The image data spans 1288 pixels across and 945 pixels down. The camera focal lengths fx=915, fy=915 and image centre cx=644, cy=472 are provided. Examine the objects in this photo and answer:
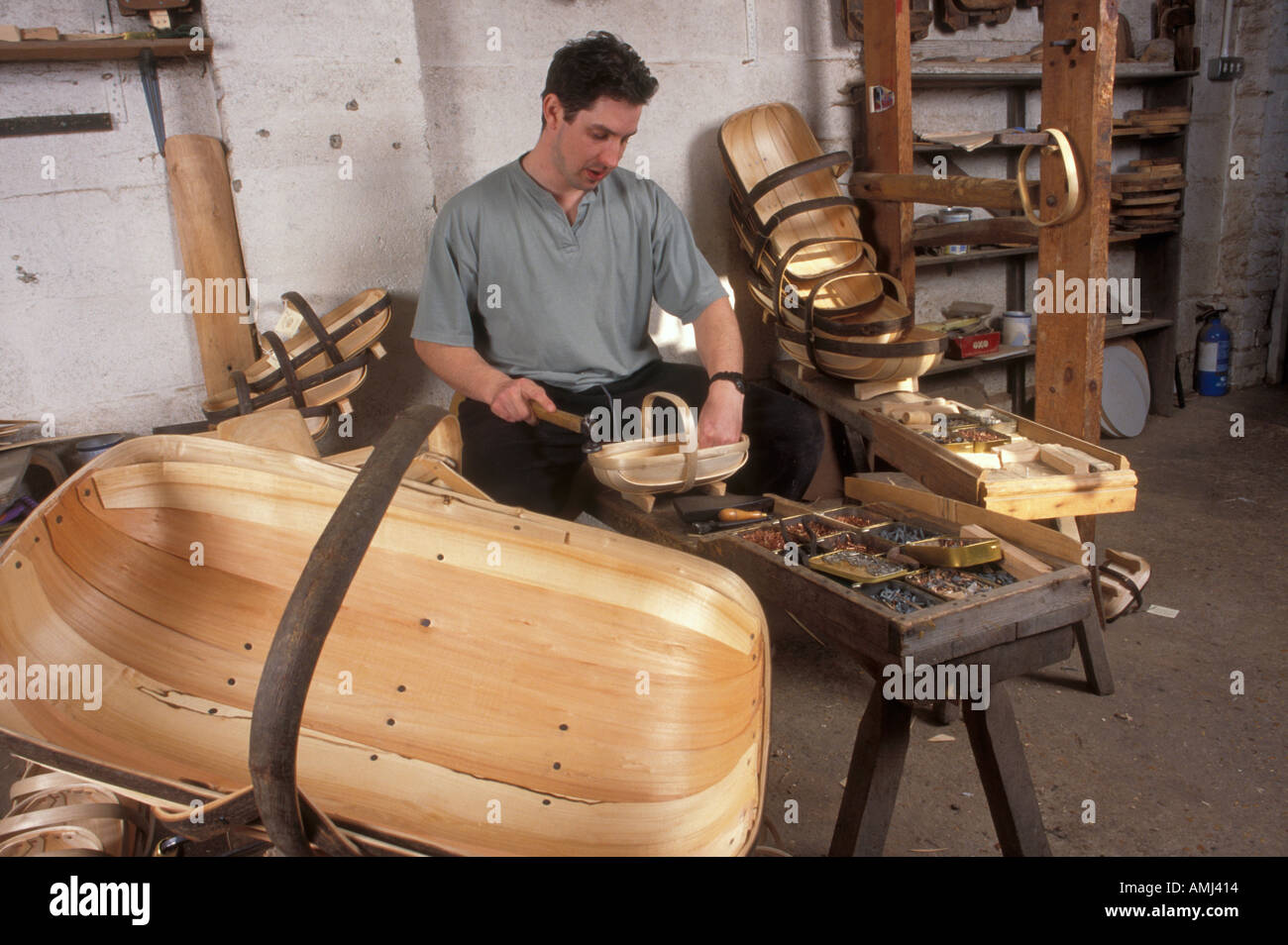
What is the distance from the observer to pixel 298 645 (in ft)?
2.87

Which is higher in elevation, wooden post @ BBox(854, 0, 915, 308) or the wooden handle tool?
wooden post @ BBox(854, 0, 915, 308)

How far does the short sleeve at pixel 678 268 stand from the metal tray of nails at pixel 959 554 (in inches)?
60.2

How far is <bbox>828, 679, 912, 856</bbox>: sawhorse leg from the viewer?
183 cm

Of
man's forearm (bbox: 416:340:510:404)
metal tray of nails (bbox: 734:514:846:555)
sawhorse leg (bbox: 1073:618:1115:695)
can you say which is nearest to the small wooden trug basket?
metal tray of nails (bbox: 734:514:846:555)

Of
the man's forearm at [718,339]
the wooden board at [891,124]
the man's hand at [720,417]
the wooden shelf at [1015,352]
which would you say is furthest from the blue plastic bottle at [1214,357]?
the man's hand at [720,417]

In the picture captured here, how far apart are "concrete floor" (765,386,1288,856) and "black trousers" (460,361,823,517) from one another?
24.2 inches

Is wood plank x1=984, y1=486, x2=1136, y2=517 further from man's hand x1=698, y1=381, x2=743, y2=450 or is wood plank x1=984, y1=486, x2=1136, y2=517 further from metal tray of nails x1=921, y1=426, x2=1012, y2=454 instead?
man's hand x1=698, y1=381, x2=743, y2=450

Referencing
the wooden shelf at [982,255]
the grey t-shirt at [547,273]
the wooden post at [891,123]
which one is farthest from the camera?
the wooden shelf at [982,255]

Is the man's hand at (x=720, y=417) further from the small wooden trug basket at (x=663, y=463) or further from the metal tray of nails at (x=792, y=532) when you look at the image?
the metal tray of nails at (x=792, y=532)

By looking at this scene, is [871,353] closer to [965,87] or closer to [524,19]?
[524,19]

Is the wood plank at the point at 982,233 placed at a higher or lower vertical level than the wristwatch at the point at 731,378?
higher

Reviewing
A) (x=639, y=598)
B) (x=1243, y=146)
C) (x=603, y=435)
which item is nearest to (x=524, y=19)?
(x=603, y=435)

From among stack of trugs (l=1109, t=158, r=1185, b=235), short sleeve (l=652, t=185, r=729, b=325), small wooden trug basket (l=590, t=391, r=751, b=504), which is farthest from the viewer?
stack of trugs (l=1109, t=158, r=1185, b=235)

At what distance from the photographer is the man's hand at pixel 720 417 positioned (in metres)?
2.67
